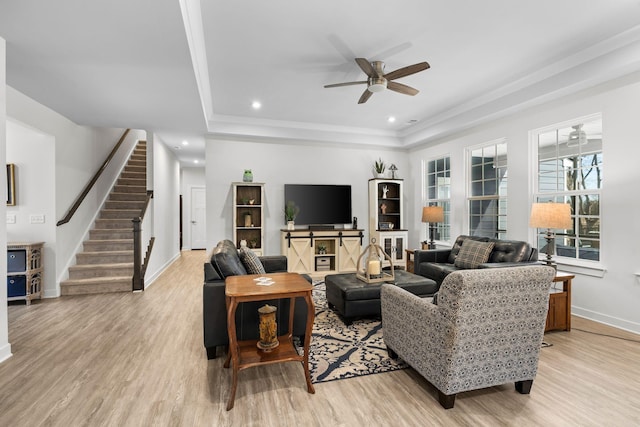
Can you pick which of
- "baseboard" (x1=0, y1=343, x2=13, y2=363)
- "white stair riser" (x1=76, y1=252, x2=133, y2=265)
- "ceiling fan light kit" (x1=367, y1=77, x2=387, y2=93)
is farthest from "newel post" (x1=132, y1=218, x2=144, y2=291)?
"ceiling fan light kit" (x1=367, y1=77, x2=387, y2=93)

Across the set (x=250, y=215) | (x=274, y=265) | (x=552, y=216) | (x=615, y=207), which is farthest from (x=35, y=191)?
(x=615, y=207)

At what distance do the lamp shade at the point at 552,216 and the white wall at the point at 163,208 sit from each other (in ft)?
18.4

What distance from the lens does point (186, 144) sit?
6.62 metres

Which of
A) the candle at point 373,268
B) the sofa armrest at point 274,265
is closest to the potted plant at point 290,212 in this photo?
the sofa armrest at point 274,265

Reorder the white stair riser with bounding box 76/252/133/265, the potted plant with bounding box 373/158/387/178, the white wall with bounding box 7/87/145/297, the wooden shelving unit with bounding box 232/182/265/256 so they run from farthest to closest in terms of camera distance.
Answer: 1. the potted plant with bounding box 373/158/387/178
2. the wooden shelving unit with bounding box 232/182/265/256
3. the white stair riser with bounding box 76/252/133/265
4. the white wall with bounding box 7/87/145/297

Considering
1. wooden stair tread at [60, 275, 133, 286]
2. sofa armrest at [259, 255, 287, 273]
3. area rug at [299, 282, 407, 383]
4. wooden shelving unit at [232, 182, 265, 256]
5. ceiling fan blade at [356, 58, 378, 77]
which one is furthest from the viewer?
wooden shelving unit at [232, 182, 265, 256]

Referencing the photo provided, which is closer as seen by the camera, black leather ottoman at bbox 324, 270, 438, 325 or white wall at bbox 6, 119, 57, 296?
black leather ottoman at bbox 324, 270, 438, 325

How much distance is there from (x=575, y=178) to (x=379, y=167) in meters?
3.39

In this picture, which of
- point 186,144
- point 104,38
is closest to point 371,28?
point 104,38

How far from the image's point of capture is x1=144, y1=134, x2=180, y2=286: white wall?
Answer: 5.77m

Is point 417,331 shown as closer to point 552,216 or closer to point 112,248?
point 552,216

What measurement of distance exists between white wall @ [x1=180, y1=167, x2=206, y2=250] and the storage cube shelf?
17.7ft

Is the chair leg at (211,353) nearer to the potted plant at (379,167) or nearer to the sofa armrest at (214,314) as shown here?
the sofa armrest at (214,314)

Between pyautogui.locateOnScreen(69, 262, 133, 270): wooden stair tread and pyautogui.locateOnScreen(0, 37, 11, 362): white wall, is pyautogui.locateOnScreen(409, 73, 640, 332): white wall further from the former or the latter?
pyautogui.locateOnScreen(69, 262, 133, 270): wooden stair tread
